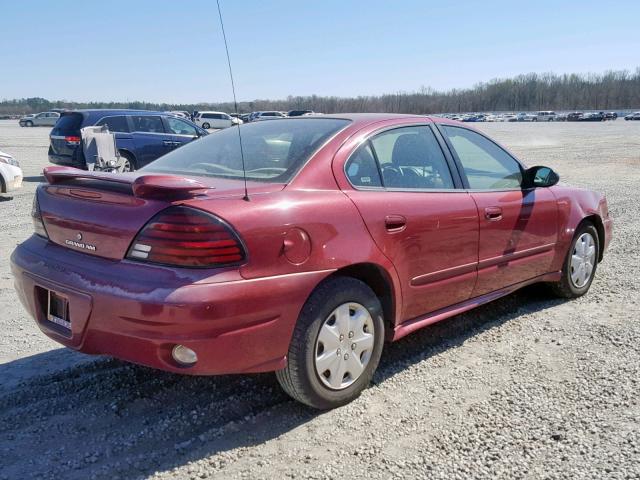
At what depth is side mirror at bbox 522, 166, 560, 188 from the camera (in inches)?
179

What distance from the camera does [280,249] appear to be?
281cm

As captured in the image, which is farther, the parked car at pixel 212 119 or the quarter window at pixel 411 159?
the parked car at pixel 212 119

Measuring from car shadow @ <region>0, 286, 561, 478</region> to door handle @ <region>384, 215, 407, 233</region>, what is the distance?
0.96m

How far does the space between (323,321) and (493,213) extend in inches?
67.0

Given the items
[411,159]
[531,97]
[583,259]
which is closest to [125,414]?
[411,159]

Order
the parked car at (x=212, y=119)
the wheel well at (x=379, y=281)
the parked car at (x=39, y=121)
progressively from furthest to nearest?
the parked car at (x=39, y=121), the parked car at (x=212, y=119), the wheel well at (x=379, y=281)

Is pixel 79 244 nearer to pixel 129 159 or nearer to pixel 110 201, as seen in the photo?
pixel 110 201

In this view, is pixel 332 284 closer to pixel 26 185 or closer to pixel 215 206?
pixel 215 206

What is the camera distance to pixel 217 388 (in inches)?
137

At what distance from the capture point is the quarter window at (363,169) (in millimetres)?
3355

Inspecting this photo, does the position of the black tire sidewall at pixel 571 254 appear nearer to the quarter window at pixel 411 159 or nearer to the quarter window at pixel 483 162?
the quarter window at pixel 483 162

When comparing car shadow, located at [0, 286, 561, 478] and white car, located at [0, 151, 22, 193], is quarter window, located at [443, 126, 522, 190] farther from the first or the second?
white car, located at [0, 151, 22, 193]

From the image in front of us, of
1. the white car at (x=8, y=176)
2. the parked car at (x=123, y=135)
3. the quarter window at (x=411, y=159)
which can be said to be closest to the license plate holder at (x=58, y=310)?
the quarter window at (x=411, y=159)

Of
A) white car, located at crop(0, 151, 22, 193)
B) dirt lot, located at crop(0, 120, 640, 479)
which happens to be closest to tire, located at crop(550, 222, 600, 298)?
dirt lot, located at crop(0, 120, 640, 479)
